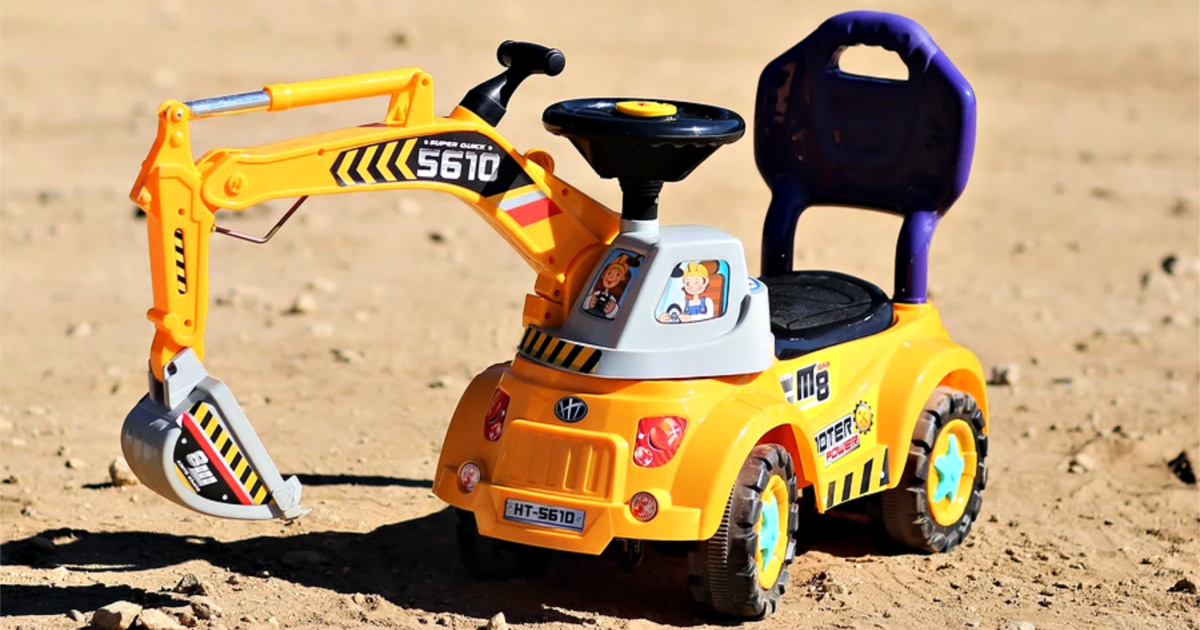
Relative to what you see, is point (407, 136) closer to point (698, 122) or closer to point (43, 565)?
point (698, 122)

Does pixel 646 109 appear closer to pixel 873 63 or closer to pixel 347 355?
pixel 347 355

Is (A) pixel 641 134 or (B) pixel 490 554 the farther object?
(B) pixel 490 554

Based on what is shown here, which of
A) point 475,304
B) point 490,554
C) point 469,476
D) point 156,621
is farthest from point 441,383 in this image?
point 156,621

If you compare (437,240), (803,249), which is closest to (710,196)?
(803,249)

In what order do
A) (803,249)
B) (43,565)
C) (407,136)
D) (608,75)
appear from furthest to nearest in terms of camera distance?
1. (608,75)
2. (803,249)
3. (43,565)
4. (407,136)

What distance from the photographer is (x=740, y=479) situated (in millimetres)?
5816

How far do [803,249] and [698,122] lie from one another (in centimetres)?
581

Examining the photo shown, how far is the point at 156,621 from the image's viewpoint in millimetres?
5625

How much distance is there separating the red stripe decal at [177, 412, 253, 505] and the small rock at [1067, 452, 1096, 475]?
407 cm

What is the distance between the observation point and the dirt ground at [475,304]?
6402 millimetres

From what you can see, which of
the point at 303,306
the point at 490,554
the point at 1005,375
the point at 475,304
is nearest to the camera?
the point at 490,554

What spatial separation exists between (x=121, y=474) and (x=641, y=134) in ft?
9.69

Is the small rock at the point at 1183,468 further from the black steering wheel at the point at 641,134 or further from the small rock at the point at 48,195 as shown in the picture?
the small rock at the point at 48,195

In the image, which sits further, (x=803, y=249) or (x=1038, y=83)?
(x=1038, y=83)
